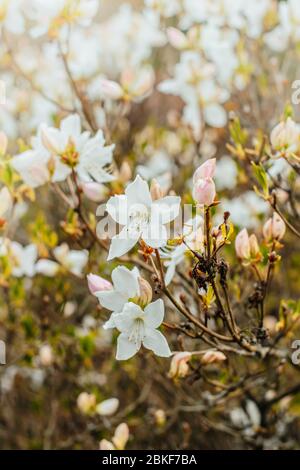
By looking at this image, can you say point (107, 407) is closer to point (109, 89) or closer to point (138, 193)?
point (138, 193)

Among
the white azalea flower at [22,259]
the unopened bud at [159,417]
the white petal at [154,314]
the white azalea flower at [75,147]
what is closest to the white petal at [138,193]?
the white petal at [154,314]

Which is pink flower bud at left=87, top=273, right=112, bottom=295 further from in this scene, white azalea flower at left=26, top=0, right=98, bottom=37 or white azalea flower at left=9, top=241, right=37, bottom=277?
white azalea flower at left=26, top=0, right=98, bottom=37

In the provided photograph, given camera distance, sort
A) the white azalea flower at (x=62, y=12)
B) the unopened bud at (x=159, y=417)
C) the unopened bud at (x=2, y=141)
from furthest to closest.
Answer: the unopened bud at (x=159, y=417) → the white azalea flower at (x=62, y=12) → the unopened bud at (x=2, y=141)

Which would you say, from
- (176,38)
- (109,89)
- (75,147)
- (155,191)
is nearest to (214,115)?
(176,38)

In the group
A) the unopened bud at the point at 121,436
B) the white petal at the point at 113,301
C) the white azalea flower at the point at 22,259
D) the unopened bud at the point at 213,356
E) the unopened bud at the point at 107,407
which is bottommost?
the unopened bud at the point at 107,407

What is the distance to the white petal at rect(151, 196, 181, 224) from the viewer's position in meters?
1.26

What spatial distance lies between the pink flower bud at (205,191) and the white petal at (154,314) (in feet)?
0.82

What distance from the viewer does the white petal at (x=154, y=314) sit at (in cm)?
125

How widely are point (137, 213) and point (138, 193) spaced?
0.05 meters

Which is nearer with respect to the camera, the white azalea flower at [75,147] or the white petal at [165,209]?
the white petal at [165,209]

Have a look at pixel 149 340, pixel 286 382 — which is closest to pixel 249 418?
pixel 286 382

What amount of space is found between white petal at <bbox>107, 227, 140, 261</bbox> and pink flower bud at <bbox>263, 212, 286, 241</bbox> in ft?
1.43

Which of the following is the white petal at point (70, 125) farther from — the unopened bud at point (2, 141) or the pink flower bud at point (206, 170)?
the pink flower bud at point (206, 170)
